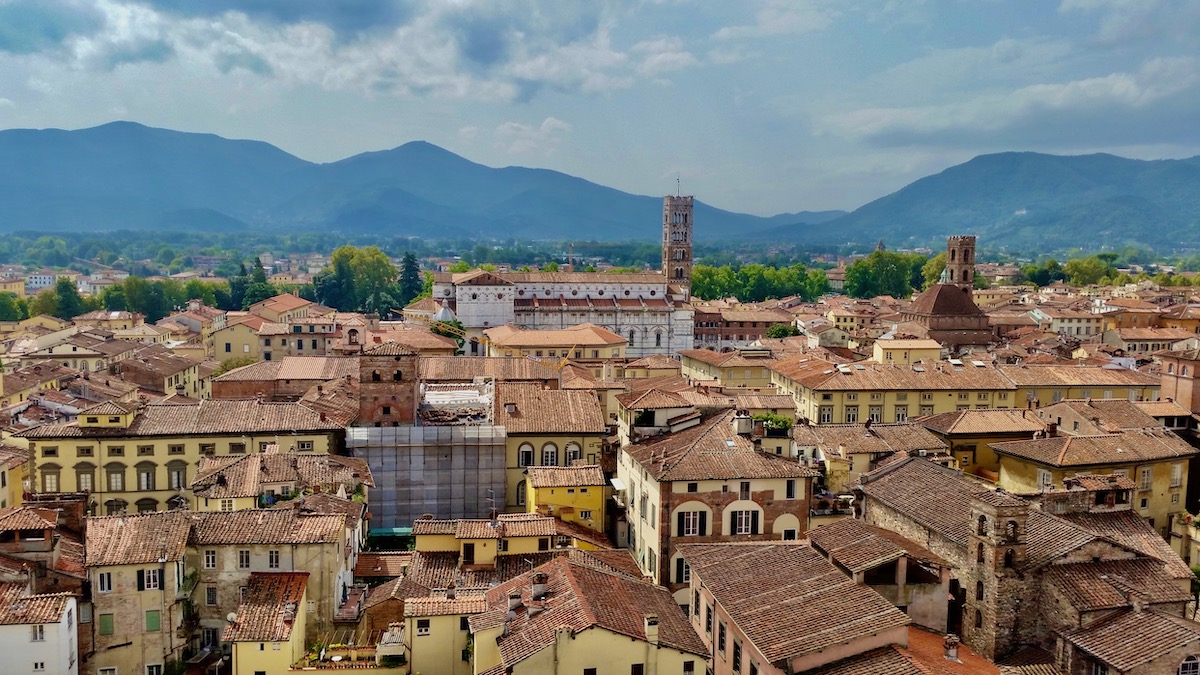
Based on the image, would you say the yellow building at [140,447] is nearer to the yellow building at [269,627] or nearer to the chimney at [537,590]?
the yellow building at [269,627]

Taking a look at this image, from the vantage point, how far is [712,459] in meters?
32.8

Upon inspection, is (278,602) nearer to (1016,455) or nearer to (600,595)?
(600,595)

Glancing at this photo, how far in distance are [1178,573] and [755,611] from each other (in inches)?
650

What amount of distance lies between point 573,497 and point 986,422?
2251cm

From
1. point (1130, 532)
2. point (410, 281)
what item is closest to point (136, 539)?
point (1130, 532)

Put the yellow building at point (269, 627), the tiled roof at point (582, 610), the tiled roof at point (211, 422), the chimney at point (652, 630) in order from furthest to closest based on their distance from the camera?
the tiled roof at point (211, 422), the yellow building at point (269, 627), the chimney at point (652, 630), the tiled roof at point (582, 610)

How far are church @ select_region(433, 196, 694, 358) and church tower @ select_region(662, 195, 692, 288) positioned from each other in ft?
94.6

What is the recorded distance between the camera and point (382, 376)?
45719mm

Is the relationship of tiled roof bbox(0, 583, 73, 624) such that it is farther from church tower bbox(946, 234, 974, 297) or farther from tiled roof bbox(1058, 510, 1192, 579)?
church tower bbox(946, 234, 974, 297)

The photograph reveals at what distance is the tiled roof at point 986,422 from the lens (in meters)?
45.7

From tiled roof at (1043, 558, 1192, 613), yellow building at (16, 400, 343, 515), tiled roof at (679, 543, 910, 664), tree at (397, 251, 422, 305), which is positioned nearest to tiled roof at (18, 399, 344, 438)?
yellow building at (16, 400, 343, 515)

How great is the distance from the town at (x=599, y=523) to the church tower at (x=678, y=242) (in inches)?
3429

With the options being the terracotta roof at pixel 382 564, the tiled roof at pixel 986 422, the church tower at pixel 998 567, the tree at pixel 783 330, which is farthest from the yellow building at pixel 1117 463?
the tree at pixel 783 330

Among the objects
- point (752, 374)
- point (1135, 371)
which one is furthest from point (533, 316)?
point (1135, 371)
